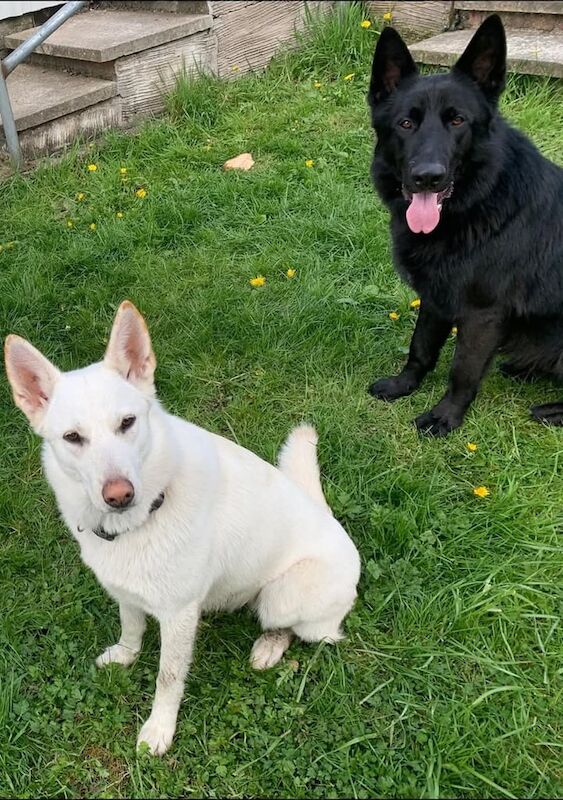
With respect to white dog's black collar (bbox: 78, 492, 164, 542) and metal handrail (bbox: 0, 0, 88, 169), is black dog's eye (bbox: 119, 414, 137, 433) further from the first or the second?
metal handrail (bbox: 0, 0, 88, 169)

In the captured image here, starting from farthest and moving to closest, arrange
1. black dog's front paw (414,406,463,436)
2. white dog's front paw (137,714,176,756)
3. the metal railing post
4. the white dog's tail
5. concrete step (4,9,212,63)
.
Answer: concrete step (4,9,212,63), the metal railing post, black dog's front paw (414,406,463,436), the white dog's tail, white dog's front paw (137,714,176,756)

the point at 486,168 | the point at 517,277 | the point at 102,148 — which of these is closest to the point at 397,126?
the point at 486,168

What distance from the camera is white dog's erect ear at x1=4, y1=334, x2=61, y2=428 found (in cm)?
151

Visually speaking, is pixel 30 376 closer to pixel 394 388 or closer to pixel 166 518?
pixel 166 518

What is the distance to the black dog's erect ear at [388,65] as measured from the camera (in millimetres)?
2332

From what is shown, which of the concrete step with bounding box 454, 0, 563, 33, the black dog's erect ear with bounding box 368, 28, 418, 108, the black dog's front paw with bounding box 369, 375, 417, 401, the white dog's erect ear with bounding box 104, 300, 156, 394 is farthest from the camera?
the concrete step with bounding box 454, 0, 563, 33

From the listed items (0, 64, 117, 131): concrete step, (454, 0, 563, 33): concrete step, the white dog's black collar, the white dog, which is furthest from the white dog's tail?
(454, 0, 563, 33): concrete step

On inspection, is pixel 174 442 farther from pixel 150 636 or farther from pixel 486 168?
pixel 486 168

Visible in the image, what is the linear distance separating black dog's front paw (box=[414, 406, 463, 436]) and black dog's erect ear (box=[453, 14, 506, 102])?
1.21 metres

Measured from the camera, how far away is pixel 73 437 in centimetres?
148

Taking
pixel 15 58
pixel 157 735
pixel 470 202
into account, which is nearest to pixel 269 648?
pixel 157 735

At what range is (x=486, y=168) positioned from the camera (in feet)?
7.68

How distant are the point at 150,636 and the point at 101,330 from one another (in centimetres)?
164

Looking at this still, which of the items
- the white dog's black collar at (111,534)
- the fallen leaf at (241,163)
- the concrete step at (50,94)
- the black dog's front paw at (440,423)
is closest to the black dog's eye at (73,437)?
the white dog's black collar at (111,534)
